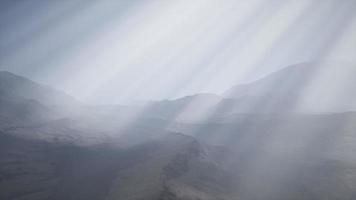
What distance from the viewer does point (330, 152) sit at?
88.6 m

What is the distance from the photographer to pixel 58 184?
177ft

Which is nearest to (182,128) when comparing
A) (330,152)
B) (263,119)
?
(263,119)

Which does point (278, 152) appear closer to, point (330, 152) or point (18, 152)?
point (330, 152)

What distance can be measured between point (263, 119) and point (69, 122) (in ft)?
327

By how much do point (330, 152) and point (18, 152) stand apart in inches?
4107

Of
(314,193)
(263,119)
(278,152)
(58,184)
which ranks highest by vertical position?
(263,119)

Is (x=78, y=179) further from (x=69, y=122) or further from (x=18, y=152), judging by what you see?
(x=69, y=122)

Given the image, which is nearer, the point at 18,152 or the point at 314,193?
the point at 314,193

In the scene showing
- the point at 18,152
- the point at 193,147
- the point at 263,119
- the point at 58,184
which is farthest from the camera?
the point at 263,119

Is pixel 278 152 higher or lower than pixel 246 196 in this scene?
higher

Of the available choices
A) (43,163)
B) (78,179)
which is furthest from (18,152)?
(78,179)

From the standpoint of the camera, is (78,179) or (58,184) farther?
(78,179)

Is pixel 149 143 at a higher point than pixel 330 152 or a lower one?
lower

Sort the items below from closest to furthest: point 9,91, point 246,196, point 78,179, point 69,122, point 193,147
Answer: point 246,196, point 78,179, point 193,147, point 69,122, point 9,91
